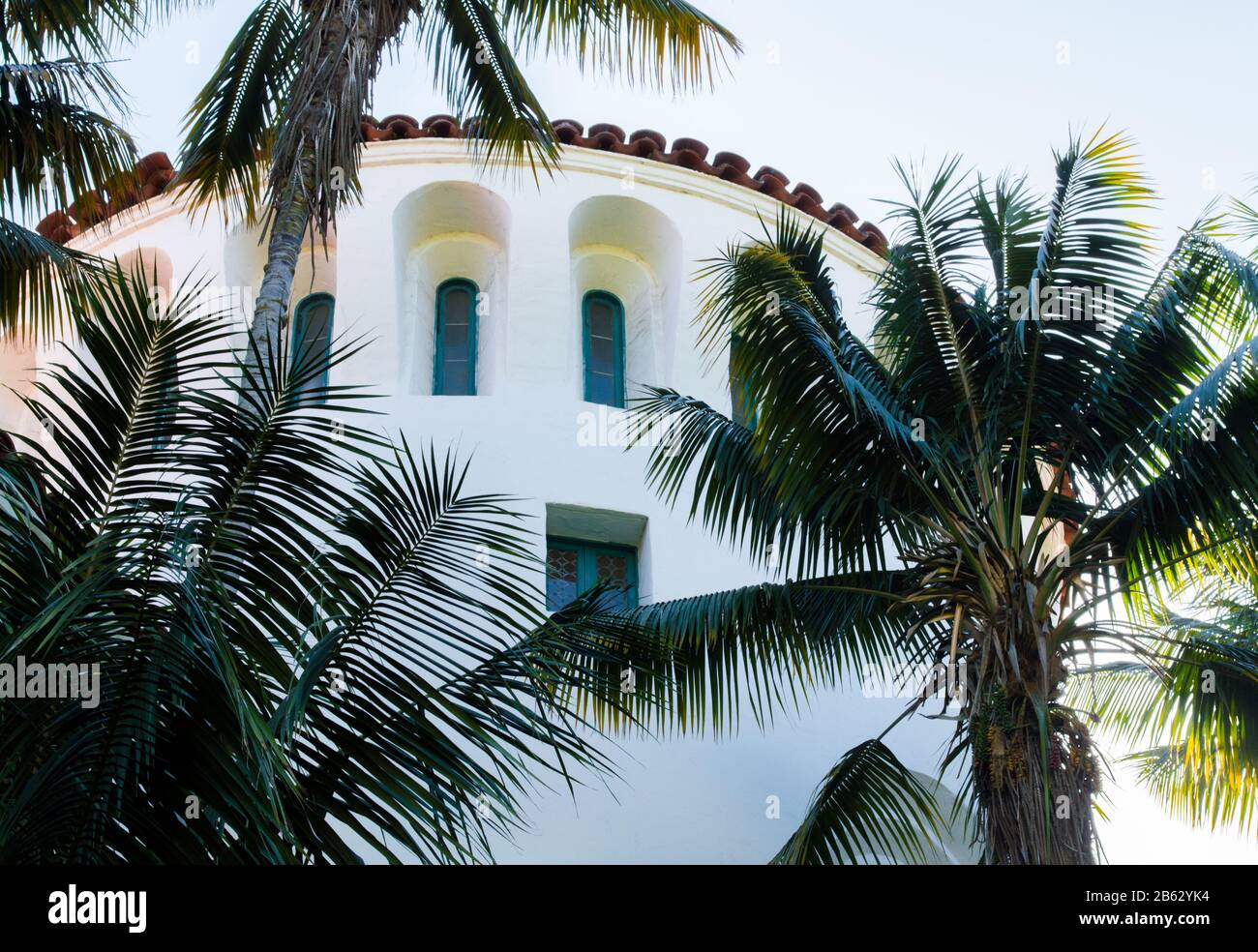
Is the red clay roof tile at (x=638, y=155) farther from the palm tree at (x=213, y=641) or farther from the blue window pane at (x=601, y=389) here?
the palm tree at (x=213, y=641)

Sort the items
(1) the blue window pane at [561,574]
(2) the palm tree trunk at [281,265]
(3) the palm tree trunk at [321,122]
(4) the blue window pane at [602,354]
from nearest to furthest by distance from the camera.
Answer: (2) the palm tree trunk at [281,265]
(3) the palm tree trunk at [321,122]
(1) the blue window pane at [561,574]
(4) the blue window pane at [602,354]

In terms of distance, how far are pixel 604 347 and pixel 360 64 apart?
503 cm

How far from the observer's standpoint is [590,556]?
14.4 metres

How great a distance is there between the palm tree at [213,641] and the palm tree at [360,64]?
4520 mm

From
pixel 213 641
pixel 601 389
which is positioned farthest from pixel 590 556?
pixel 213 641

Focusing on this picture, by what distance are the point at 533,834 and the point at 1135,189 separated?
619cm

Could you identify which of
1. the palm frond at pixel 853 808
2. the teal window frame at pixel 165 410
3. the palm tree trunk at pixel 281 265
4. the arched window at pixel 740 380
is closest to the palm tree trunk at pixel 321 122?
the palm tree trunk at pixel 281 265

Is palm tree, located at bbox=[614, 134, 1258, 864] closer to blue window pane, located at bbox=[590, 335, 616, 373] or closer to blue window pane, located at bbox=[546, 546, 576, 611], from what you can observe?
blue window pane, located at bbox=[546, 546, 576, 611]

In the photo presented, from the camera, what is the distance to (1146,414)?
33.5 ft

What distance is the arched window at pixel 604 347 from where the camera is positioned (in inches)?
611

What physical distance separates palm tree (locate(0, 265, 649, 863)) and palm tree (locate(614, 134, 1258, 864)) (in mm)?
2433

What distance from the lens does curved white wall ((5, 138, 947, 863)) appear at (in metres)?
12.6

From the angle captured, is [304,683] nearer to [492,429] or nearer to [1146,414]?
[1146,414]
